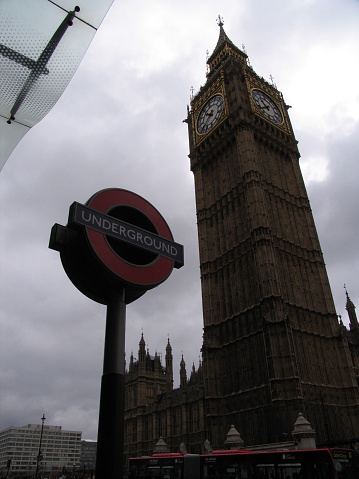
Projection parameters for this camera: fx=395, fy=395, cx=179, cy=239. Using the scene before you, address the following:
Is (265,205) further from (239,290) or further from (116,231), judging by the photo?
(116,231)

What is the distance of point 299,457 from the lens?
1823cm

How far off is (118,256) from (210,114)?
172 ft

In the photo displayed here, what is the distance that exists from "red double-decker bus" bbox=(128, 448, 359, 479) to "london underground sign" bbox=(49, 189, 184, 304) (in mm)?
14278

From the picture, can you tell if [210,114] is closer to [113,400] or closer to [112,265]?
[112,265]

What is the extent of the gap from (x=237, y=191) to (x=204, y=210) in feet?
19.7

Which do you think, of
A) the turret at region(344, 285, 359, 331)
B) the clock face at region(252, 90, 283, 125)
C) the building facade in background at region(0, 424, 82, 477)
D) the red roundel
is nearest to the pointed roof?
the clock face at region(252, 90, 283, 125)

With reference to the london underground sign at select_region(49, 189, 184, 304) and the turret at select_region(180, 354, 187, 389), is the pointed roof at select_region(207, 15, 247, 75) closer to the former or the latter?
the turret at select_region(180, 354, 187, 389)

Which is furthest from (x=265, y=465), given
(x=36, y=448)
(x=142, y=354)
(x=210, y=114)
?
(x=36, y=448)

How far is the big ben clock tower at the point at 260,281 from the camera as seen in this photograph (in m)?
35.9

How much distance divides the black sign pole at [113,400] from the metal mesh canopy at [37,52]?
16.1 ft

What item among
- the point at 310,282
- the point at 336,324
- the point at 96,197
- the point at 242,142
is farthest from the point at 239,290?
the point at 96,197

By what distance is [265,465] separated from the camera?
1906 centimetres

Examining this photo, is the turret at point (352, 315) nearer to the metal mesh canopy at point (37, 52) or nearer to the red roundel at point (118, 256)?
the red roundel at point (118, 256)

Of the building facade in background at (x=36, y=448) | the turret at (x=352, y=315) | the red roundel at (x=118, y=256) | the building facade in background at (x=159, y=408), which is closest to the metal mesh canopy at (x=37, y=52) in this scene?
the red roundel at (x=118, y=256)
